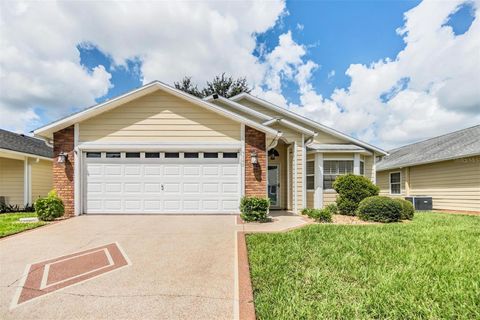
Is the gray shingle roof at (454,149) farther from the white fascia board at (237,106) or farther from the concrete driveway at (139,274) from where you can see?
the concrete driveway at (139,274)

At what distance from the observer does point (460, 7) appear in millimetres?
11625

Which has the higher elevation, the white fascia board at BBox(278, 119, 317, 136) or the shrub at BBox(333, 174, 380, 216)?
the white fascia board at BBox(278, 119, 317, 136)

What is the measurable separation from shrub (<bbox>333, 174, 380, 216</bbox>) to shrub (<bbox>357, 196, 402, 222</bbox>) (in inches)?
39.4

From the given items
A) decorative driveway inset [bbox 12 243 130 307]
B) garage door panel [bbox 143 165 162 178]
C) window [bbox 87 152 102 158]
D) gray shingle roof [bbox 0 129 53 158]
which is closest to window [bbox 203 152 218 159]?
garage door panel [bbox 143 165 162 178]

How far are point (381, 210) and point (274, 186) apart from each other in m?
5.34

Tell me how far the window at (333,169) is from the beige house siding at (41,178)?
49.8ft

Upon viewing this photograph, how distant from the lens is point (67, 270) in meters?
4.46

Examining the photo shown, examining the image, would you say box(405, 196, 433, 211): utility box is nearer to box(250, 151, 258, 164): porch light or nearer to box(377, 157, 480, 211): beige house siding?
box(377, 157, 480, 211): beige house siding

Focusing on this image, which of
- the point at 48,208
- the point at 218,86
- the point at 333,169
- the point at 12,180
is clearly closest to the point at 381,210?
the point at 333,169

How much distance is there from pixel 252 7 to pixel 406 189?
45.7 ft

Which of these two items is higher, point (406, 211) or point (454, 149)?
point (454, 149)

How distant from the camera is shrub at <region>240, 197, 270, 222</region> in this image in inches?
339

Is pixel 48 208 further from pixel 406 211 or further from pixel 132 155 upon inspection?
pixel 406 211

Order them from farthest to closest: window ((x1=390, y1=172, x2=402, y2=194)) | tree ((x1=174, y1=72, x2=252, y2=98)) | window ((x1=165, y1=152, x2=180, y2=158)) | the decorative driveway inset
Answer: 1. tree ((x1=174, y1=72, x2=252, y2=98))
2. window ((x1=390, y1=172, x2=402, y2=194))
3. window ((x1=165, y1=152, x2=180, y2=158))
4. the decorative driveway inset
